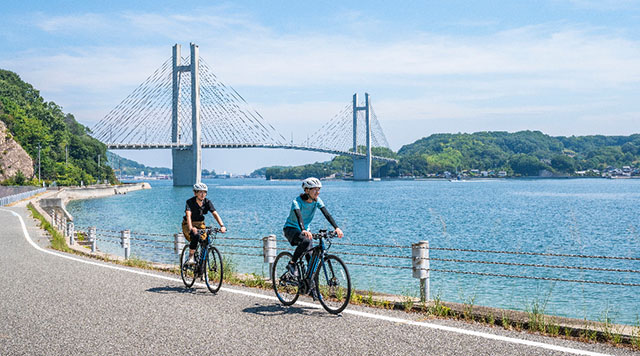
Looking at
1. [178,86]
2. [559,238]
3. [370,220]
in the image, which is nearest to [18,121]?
[178,86]

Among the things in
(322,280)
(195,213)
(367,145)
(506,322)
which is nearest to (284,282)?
(322,280)

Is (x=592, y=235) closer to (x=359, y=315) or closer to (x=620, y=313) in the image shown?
(x=620, y=313)

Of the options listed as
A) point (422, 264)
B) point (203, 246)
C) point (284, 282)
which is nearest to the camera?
point (284, 282)

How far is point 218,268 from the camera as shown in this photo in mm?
9031

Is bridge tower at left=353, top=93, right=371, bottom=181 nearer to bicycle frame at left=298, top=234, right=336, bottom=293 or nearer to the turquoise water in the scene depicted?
the turquoise water

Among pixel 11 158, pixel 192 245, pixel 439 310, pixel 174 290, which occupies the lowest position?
pixel 174 290

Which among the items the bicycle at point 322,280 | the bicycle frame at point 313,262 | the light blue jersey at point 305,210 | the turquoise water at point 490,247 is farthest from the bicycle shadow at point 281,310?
the turquoise water at point 490,247

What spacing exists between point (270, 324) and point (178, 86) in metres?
94.5

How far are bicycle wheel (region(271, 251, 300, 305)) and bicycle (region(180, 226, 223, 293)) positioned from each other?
102cm

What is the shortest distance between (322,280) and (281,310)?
0.66m

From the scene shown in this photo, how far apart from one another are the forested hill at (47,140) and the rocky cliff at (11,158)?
1.84m

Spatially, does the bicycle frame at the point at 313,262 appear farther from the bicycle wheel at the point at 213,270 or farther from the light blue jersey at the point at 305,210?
the bicycle wheel at the point at 213,270

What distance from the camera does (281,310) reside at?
784cm

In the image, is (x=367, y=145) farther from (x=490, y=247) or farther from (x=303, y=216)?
(x=303, y=216)
